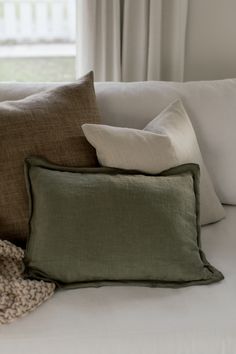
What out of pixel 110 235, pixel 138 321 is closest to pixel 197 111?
pixel 110 235

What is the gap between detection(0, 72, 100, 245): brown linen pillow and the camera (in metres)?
1.53

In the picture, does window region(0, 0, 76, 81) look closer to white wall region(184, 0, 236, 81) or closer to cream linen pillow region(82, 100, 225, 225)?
white wall region(184, 0, 236, 81)

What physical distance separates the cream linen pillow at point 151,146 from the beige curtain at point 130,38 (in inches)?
22.0

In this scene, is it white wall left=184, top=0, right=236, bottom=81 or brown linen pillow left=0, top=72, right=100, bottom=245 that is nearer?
brown linen pillow left=0, top=72, right=100, bottom=245

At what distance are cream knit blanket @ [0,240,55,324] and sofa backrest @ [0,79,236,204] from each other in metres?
0.58

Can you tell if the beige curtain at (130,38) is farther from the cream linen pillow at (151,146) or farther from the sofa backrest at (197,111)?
the cream linen pillow at (151,146)

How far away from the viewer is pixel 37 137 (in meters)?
1.57

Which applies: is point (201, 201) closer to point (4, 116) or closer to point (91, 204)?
point (91, 204)

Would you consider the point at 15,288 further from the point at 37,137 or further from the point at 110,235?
the point at 37,137

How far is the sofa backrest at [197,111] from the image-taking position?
6.04ft

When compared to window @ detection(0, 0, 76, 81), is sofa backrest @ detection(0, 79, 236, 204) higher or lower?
lower

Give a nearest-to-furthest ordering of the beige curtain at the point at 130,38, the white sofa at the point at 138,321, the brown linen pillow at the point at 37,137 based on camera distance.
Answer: the white sofa at the point at 138,321, the brown linen pillow at the point at 37,137, the beige curtain at the point at 130,38

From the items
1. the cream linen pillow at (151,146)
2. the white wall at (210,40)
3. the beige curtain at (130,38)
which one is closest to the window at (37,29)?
the beige curtain at (130,38)

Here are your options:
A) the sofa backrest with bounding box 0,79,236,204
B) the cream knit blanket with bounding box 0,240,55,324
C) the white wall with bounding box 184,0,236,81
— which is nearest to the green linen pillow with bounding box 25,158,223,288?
the cream knit blanket with bounding box 0,240,55,324
